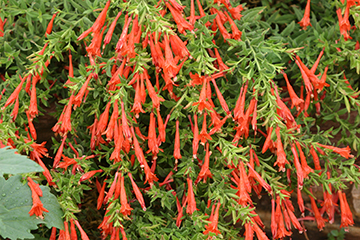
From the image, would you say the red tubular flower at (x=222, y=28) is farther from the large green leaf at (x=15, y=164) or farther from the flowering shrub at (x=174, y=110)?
the large green leaf at (x=15, y=164)

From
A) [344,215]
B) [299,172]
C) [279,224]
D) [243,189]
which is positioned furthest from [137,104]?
[344,215]

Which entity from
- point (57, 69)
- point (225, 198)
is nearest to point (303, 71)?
point (225, 198)

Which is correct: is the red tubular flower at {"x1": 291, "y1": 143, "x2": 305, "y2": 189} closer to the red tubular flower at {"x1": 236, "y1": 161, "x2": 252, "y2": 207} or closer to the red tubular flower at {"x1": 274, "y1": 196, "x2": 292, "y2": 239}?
the red tubular flower at {"x1": 274, "y1": 196, "x2": 292, "y2": 239}

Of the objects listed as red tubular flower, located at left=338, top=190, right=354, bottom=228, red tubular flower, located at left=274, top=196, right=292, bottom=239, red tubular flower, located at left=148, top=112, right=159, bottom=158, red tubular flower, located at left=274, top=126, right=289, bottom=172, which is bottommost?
red tubular flower, located at left=338, top=190, right=354, bottom=228

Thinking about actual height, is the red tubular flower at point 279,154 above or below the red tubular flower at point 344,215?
above

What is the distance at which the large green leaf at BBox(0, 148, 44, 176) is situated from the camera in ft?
4.65

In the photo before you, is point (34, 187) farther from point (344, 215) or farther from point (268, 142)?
point (344, 215)

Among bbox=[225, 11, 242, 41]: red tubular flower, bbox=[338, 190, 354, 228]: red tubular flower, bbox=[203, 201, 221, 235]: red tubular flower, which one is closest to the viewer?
bbox=[203, 201, 221, 235]: red tubular flower

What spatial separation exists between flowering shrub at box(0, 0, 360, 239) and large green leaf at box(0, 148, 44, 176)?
10.2 inches

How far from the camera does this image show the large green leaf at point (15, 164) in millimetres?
1416

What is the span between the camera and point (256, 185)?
2.09 meters

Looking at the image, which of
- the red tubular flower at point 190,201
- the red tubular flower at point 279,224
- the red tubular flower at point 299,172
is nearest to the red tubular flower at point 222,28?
the red tubular flower at point 299,172

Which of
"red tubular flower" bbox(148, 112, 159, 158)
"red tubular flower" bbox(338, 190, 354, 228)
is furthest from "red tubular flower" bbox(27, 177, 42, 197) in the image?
"red tubular flower" bbox(338, 190, 354, 228)

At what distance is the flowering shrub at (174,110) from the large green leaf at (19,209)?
0.15 ft
